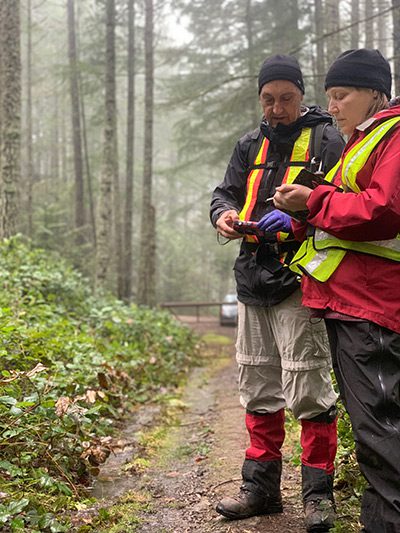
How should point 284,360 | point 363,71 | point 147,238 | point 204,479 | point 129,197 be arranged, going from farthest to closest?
point 129,197, point 147,238, point 204,479, point 284,360, point 363,71

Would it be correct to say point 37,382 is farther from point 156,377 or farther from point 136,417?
point 156,377

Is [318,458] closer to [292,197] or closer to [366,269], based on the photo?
[366,269]

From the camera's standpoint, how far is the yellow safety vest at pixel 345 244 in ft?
7.82

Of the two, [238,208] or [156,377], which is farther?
[156,377]

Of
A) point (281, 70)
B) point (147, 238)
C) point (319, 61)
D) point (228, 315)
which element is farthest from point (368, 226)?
point (228, 315)

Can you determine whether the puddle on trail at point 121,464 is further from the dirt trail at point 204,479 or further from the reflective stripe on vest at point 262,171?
the reflective stripe on vest at point 262,171

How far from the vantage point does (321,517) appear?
115 inches

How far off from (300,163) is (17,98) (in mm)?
8401

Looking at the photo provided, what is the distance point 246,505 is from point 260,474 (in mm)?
195

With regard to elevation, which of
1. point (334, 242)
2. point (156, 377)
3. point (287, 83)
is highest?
point (287, 83)

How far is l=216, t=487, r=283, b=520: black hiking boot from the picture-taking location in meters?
3.28

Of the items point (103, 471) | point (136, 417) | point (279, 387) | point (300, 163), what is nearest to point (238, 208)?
point (300, 163)

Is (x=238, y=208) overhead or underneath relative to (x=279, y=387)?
overhead

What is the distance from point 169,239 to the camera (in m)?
36.0
